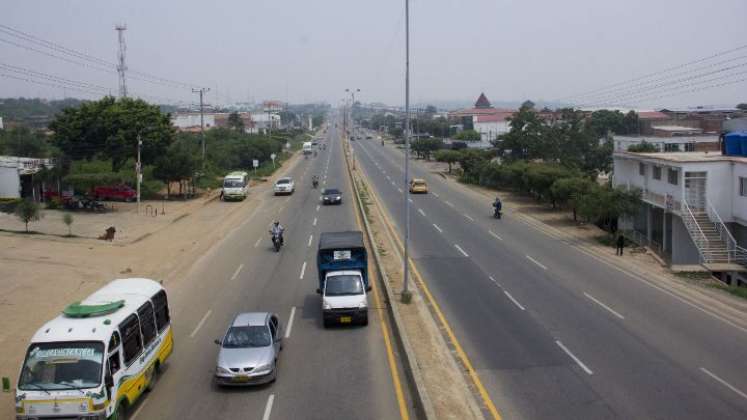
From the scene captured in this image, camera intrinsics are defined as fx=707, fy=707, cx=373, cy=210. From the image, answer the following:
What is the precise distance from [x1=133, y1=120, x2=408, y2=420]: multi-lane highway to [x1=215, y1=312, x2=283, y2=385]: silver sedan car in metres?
0.33

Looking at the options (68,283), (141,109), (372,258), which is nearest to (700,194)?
(372,258)

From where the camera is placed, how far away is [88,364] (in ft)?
41.3

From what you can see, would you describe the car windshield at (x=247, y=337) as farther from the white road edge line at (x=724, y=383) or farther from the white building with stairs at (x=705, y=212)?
the white building with stairs at (x=705, y=212)

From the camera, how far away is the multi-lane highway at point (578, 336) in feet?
46.8

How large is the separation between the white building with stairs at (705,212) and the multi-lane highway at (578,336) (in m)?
4.78

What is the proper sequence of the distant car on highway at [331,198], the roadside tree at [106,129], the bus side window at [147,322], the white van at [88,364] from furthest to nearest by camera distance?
the distant car on highway at [331,198]
the roadside tree at [106,129]
the bus side window at [147,322]
the white van at [88,364]

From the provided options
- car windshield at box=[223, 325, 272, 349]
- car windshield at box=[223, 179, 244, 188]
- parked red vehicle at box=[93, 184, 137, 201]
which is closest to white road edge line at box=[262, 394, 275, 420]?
car windshield at box=[223, 325, 272, 349]

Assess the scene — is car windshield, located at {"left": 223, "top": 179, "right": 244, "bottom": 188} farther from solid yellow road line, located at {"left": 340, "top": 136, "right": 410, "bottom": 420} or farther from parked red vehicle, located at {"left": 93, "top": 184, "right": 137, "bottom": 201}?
solid yellow road line, located at {"left": 340, "top": 136, "right": 410, "bottom": 420}

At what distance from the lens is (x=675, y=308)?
74.1 ft

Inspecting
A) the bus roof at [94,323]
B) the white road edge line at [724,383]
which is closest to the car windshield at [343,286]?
the bus roof at [94,323]

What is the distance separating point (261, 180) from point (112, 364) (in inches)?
2482

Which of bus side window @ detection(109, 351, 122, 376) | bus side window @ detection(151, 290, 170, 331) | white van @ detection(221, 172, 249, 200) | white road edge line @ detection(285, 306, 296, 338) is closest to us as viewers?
bus side window @ detection(109, 351, 122, 376)

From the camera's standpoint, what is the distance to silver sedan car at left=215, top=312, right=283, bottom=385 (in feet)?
Answer: 49.5

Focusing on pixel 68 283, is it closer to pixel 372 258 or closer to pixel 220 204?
pixel 372 258
